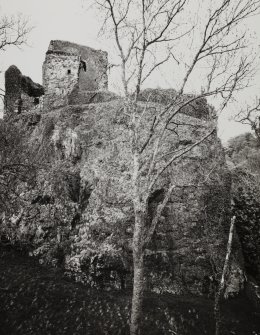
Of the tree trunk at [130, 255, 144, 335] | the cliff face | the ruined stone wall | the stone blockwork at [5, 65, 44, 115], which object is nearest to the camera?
the tree trunk at [130, 255, 144, 335]

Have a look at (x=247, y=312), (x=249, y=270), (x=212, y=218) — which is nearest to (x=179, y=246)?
(x=212, y=218)

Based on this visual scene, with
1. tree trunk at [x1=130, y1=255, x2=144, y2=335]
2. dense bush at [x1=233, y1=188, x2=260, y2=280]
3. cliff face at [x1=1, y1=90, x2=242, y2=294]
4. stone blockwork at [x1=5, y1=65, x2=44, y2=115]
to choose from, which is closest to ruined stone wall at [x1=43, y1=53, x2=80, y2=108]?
stone blockwork at [x1=5, y1=65, x2=44, y2=115]

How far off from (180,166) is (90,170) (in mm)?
4400

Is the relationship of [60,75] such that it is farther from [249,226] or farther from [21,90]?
[249,226]

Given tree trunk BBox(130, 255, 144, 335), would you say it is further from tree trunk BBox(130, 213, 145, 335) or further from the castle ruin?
the castle ruin

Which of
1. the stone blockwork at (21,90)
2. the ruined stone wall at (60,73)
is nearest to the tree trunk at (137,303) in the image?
the ruined stone wall at (60,73)

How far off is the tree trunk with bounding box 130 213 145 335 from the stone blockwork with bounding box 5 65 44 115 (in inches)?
814

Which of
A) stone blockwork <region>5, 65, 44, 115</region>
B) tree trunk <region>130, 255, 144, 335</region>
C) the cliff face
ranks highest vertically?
stone blockwork <region>5, 65, 44, 115</region>

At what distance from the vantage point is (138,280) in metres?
8.84

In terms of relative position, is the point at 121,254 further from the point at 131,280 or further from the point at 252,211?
the point at 252,211

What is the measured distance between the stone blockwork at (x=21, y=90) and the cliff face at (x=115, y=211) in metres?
11.7

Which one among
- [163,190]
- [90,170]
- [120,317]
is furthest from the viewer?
[90,170]

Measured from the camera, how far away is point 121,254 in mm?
12125

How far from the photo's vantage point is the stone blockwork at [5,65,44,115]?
89.0ft
